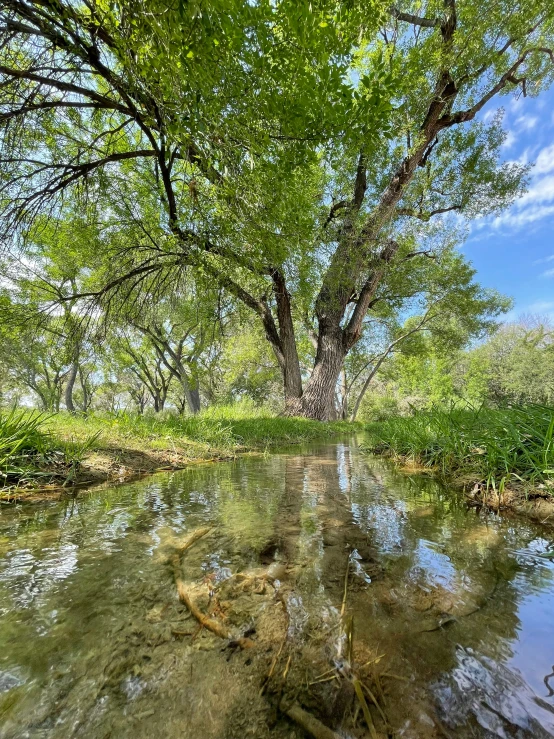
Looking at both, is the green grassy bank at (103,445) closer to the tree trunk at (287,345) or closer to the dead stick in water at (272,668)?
the dead stick in water at (272,668)

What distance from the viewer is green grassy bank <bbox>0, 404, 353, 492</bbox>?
2.91m

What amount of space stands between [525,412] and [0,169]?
739 cm

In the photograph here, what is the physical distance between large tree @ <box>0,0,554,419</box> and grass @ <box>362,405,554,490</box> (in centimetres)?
349

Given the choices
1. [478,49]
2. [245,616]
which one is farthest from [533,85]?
[245,616]

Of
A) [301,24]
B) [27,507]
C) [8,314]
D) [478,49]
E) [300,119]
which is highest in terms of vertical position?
[478,49]

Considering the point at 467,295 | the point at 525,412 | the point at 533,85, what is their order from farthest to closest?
the point at 467,295, the point at 533,85, the point at 525,412

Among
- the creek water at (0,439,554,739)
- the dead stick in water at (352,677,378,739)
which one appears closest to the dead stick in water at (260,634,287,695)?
the creek water at (0,439,554,739)

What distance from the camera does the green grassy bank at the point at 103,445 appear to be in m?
2.91

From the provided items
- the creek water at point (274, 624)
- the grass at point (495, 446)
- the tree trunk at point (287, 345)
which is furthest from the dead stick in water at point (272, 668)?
the tree trunk at point (287, 345)

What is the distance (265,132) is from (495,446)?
3886 mm

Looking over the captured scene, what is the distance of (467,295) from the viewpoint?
1491 centimetres

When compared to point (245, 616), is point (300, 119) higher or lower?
higher

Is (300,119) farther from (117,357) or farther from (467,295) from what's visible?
(117,357)

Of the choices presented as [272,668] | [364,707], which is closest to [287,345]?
[272,668]
